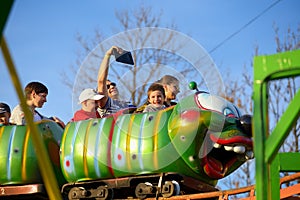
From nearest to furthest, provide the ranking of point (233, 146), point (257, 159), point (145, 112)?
point (257, 159), point (233, 146), point (145, 112)

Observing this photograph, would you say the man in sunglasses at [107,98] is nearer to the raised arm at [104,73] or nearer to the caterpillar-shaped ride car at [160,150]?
the raised arm at [104,73]

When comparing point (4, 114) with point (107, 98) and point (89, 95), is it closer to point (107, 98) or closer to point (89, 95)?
point (107, 98)

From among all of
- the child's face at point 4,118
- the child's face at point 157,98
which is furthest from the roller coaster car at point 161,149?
the child's face at point 4,118

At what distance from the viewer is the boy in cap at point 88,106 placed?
5441mm

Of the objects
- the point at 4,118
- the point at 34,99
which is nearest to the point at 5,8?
the point at 34,99

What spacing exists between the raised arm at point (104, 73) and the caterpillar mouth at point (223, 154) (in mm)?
886

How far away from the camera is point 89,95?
214 inches

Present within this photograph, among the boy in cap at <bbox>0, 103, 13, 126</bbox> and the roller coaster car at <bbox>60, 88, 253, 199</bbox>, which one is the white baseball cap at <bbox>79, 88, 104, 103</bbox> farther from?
the boy in cap at <bbox>0, 103, 13, 126</bbox>

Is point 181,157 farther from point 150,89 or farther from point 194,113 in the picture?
point 150,89

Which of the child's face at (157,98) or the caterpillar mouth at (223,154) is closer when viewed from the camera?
the caterpillar mouth at (223,154)

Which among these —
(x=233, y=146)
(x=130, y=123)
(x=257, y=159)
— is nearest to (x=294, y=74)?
(x=257, y=159)

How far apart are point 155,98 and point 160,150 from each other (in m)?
0.66

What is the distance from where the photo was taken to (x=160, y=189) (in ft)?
16.6

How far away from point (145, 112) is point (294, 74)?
231 cm
